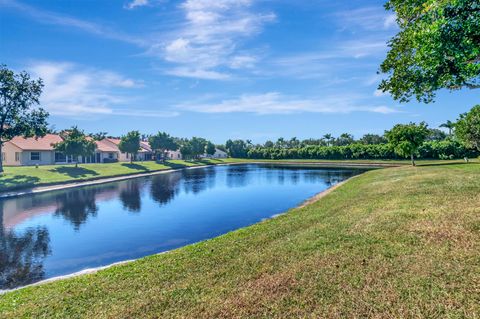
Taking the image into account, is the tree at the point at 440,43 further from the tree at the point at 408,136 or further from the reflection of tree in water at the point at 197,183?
the tree at the point at 408,136

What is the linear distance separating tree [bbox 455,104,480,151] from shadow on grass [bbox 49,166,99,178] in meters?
58.7

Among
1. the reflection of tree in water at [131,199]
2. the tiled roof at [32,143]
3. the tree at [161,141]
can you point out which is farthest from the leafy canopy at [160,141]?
the reflection of tree in water at [131,199]

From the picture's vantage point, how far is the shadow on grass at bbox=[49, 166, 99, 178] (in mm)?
47750

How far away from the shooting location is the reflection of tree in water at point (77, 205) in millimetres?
22797

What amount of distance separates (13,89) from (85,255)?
142 ft

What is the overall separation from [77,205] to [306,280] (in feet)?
89.7

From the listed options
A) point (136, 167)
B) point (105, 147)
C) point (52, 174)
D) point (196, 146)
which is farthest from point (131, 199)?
point (196, 146)

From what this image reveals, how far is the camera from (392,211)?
1323 cm

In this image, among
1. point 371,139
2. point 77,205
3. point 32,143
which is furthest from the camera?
point 371,139

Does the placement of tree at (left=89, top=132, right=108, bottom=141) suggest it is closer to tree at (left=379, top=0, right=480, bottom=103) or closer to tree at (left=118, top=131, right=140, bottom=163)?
tree at (left=118, top=131, right=140, bottom=163)

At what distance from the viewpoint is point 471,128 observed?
3950cm

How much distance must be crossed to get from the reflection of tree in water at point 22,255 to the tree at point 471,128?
49230mm

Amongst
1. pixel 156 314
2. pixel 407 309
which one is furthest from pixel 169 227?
pixel 407 309

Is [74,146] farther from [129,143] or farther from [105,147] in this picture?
[105,147]
